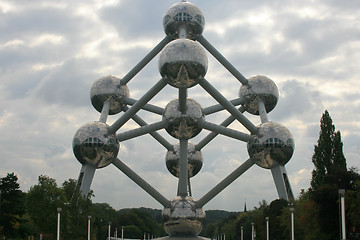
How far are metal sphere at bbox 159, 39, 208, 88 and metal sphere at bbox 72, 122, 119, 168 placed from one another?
18.3ft

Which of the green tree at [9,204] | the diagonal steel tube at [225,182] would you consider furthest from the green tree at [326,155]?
the green tree at [9,204]

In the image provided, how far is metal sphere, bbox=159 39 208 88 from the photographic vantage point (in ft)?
80.6

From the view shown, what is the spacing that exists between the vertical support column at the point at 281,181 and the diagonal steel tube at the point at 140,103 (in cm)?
816

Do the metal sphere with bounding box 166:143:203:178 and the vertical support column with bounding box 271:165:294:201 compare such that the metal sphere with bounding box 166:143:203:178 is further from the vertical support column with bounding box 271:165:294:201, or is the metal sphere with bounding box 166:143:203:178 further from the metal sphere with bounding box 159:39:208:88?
the metal sphere with bounding box 159:39:208:88

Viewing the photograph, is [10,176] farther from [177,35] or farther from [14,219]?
[177,35]

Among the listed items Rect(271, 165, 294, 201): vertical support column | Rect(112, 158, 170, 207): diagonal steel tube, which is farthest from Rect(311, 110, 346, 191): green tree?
Rect(112, 158, 170, 207): diagonal steel tube

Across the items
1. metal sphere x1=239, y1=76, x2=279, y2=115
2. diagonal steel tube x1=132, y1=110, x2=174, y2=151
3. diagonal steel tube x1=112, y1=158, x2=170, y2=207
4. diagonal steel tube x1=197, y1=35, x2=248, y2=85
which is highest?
diagonal steel tube x1=197, y1=35, x2=248, y2=85

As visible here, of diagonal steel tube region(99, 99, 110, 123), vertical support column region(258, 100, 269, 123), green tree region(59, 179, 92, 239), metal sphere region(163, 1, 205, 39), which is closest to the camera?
green tree region(59, 179, 92, 239)

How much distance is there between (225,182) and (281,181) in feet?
11.1

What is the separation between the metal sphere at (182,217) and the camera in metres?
27.6

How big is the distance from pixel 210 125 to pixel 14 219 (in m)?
16.3

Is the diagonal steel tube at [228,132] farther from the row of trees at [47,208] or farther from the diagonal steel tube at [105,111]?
the row of trees at [47,208]

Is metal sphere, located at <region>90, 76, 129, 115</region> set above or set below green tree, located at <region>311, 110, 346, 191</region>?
above

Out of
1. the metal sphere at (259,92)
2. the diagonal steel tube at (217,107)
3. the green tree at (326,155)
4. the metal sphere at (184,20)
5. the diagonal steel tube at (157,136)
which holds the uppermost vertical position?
the metal sphere at (184,20)
